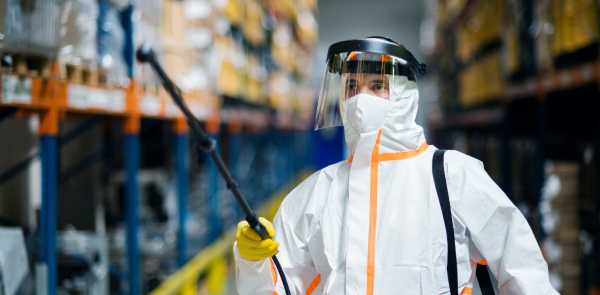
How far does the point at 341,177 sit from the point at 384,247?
313 millimetres

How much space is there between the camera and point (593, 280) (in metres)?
3.48

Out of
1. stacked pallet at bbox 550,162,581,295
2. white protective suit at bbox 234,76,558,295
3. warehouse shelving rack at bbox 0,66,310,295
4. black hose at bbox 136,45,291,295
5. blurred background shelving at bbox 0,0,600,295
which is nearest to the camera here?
black hose at bbox 136,45,291,295

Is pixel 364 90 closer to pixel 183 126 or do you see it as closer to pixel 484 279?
pixel 484 279

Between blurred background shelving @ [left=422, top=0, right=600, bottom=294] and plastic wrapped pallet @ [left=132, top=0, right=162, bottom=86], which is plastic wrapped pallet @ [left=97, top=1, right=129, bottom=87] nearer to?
plastic wrapped pallet @ [left=132, top=0, right=162, bottom=86]

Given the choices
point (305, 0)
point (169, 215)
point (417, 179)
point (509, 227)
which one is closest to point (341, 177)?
point (417, 179)

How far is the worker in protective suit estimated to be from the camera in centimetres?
165

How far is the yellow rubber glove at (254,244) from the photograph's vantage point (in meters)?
1.66

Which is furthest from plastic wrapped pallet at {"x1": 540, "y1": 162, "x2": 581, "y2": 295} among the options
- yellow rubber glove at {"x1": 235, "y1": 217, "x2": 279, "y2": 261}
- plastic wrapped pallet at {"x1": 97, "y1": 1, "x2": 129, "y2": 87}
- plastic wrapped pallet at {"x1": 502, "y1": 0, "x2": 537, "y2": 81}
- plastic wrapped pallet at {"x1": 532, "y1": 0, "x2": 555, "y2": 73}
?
plastic wrapped pallet at {"x1": 97, "y1": 1, "x2": 129, "y2": 87}

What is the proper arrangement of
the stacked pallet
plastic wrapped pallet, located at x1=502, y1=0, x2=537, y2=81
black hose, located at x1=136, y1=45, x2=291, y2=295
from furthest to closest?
plastic wrapped pallet, located at x1=502, y1=0, x2=537, y2=81 → the stacked pallet → black hose, located at x1=136, y1=45, x2=291, y2=295

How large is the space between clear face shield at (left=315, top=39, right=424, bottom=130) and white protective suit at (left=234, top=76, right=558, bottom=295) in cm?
3

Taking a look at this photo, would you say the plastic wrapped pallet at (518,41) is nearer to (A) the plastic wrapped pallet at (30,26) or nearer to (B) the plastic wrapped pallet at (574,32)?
(B) the plastic wrapped pallet at (574,32)

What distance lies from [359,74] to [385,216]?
1.58 feet

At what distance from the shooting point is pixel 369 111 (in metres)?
1.73

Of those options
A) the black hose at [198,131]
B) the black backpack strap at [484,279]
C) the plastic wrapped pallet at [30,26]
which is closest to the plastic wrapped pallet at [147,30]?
the plastic wrapped pallet at [30,26]
